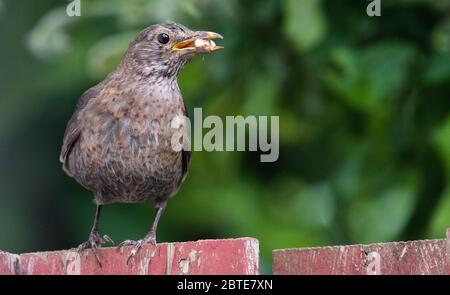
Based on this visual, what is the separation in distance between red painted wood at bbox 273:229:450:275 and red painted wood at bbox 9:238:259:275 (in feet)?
0.60

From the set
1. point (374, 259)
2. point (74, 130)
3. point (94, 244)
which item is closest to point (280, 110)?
point (74, 130)

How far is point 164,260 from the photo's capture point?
2.88 m

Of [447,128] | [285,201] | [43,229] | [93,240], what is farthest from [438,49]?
[43,229]

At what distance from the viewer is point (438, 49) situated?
4328 millimetres

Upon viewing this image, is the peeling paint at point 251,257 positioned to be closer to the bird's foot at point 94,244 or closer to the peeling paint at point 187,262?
the peeling paint at point 187,262

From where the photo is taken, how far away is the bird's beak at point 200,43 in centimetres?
392

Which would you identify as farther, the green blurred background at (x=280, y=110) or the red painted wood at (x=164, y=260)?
the green blurred background at (x=280, y=110)

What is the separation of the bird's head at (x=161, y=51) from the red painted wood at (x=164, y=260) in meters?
1.14

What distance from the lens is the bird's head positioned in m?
4.12

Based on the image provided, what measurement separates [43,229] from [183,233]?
2.92 feet

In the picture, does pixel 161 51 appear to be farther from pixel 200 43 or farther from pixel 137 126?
pixel 137 126

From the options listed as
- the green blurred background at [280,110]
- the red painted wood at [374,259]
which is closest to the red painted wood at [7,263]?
the red painted wood at [374,259]

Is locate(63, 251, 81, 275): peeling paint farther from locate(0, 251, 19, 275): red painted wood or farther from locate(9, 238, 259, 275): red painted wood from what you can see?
locate(0, 251, 19, 275): red painted wood

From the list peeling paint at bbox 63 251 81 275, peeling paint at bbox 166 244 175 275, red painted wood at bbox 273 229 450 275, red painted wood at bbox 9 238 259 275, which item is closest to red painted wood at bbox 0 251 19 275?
red painted wood at bbox 9 238 259 275
